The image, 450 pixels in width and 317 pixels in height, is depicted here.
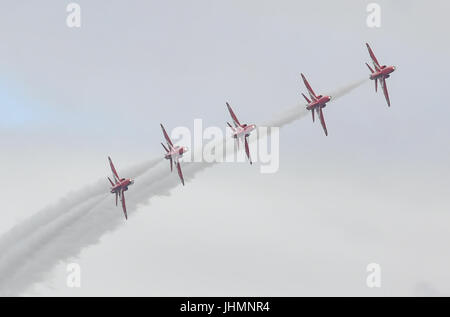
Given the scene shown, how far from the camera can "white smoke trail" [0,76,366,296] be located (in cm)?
11488

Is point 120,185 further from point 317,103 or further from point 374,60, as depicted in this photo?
point 374,60

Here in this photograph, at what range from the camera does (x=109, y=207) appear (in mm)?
117250

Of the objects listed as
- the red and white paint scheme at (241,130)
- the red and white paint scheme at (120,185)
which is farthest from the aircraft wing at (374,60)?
the red and white paint scheme at (120,185)

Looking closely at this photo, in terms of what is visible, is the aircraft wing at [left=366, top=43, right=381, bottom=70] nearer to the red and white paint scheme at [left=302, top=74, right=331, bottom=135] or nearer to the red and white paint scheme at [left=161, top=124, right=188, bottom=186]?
the red and white paint scheme at [left=302, top=74, right=331, bottom=135]

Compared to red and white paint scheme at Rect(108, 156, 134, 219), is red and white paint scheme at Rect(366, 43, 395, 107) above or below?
above

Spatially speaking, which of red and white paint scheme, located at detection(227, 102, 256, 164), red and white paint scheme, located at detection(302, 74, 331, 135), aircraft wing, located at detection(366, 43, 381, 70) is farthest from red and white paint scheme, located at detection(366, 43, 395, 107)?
red and white paint scheme, located at detection(227, 102, 256, 164)

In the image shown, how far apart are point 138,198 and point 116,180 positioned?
8890mm

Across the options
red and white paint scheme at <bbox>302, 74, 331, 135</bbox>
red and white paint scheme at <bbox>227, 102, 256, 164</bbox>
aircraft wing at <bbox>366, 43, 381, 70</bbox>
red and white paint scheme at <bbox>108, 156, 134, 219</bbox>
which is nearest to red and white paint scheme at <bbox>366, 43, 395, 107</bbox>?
aircraft wing at <bbox>366, 43, 381, 70</bbox>

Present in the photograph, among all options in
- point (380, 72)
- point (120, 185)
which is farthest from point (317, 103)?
point (120, 185)

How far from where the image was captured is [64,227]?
115562 mm

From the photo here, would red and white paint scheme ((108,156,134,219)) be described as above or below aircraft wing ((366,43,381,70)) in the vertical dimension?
below

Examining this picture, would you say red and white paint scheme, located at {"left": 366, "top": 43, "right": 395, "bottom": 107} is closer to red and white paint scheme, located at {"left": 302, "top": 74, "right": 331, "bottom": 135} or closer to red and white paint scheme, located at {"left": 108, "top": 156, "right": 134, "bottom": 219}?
red and white paint scheme, located at {"left": 302, "top": 74, "right": 331, "bottom": 135}
